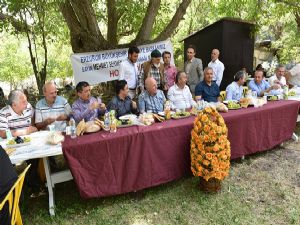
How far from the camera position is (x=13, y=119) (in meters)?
3.39

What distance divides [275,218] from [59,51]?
13766mm

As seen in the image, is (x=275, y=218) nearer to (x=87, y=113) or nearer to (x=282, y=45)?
(x=87, y=113)

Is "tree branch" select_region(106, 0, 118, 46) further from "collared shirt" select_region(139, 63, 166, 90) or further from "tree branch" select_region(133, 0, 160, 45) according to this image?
"collared shirt" select_region(139, 63, 166, 90)

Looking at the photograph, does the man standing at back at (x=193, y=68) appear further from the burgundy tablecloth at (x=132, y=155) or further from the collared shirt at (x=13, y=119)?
the collared shirt at (x=13, y=119)

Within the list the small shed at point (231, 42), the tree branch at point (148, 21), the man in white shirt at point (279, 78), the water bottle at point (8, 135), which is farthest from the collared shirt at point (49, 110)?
the small shed at point (231, 42)

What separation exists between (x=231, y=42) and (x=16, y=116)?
18.7ft

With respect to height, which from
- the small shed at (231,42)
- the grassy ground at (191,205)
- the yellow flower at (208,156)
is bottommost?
the grassy ground at (191,205)

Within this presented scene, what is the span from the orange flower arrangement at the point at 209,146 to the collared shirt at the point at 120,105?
3.92 feet

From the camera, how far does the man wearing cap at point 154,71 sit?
4.61 metres

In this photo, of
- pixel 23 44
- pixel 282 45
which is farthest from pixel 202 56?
pixel 23 44

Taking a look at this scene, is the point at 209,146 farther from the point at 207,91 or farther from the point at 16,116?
the point at 16,116

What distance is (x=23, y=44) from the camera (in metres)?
15.1

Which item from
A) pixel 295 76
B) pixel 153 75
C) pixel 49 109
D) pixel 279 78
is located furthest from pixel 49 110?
pixel 295 76

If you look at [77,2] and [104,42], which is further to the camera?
[104,42]
